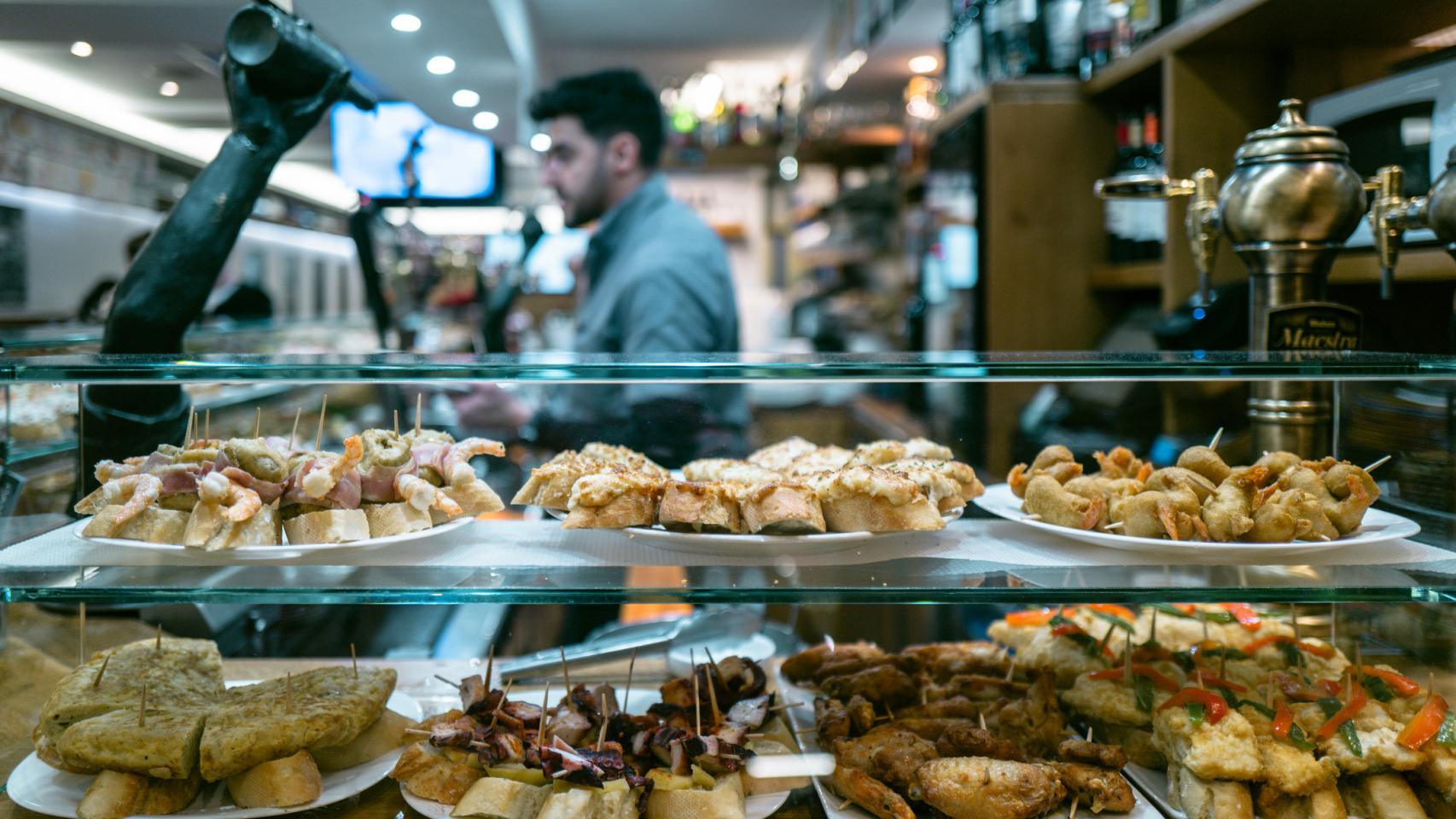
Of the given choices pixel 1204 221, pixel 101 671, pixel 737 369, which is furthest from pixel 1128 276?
pixel 101 671

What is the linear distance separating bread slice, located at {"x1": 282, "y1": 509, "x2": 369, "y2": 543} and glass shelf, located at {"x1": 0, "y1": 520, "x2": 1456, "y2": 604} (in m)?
0.03

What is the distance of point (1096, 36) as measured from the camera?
9.46 ft

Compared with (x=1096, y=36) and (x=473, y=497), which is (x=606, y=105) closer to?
(x=1096, y=36)

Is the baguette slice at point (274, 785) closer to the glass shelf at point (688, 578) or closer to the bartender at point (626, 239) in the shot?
the glass shelf at point (688, 578)

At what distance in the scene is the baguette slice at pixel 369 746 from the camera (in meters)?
1.31

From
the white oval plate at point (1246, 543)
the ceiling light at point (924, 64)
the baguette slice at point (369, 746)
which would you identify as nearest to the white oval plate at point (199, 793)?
the baguette slice at point (369, 746)

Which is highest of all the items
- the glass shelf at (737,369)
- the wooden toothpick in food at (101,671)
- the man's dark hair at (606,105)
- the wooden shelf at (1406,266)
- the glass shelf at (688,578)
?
the man's dark hair at (606,105)

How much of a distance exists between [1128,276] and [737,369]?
2024 millimetres

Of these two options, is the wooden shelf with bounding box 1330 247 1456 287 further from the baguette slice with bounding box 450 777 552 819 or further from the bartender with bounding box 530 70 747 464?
the baguette slice with bounding box 450 777 552 819

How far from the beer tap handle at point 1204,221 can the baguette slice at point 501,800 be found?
115 cm

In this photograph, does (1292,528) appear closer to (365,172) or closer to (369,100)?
(369,100)

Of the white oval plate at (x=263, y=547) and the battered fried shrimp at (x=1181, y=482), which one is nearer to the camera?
the white oval plate at (x=263, y=547)

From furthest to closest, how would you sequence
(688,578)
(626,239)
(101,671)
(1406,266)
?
(626,239)
(1406,266)
(101,671)
(688,578)

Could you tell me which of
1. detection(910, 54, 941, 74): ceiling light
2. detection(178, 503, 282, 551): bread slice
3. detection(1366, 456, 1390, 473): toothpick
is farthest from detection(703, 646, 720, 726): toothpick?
detection(910, 54, 941, 74): ceiling light
